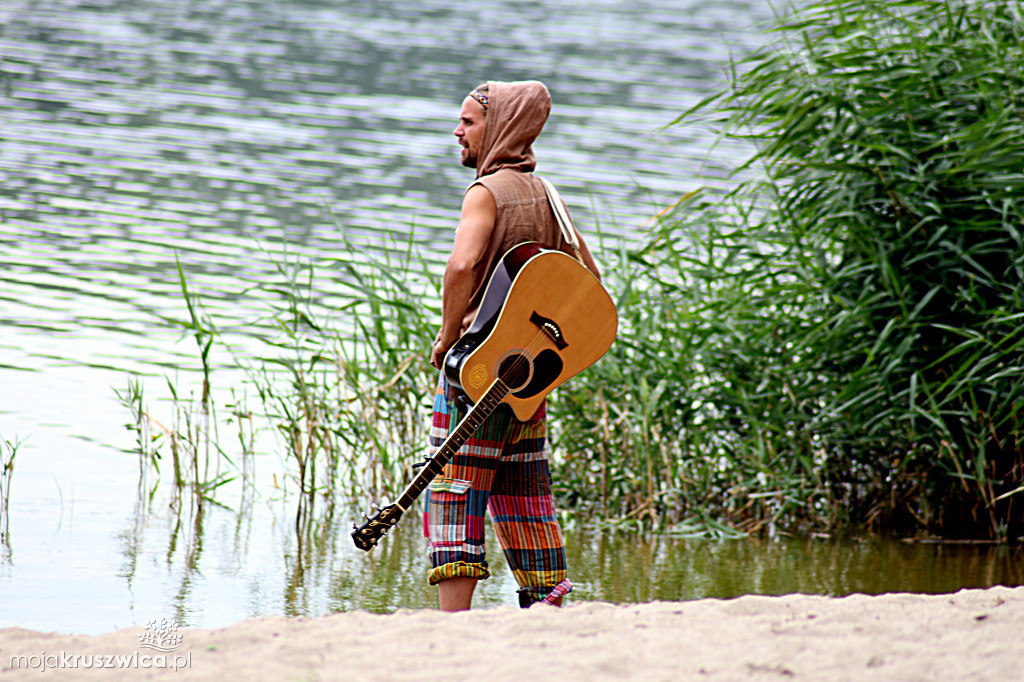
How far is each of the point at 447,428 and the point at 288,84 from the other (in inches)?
710

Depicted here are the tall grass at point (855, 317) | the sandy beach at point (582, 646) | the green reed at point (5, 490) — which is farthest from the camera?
the tall grass at point (855, 317)

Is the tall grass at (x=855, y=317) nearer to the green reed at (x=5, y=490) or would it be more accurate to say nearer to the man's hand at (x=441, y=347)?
the man's hand at (x=441, y=347)

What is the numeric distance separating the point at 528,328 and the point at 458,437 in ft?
1.35

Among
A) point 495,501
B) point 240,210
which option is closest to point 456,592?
point 495,501

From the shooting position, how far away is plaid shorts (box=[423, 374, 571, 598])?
3807 mm

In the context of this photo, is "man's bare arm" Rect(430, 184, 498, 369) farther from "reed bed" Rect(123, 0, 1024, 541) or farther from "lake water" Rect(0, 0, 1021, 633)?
"reed bed" Rect(123, 0, 1024, 541)

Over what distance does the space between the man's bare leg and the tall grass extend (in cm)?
238

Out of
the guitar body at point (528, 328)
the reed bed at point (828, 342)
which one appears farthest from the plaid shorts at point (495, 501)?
the reed bed at point (828, 342)

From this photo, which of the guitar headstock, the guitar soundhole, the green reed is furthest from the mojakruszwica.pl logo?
the green reed

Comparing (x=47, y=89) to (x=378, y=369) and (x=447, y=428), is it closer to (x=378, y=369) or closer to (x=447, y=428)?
(x=378, y=369)

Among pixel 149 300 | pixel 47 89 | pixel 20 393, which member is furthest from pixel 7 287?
pixel 47 89

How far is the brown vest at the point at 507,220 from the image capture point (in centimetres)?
381

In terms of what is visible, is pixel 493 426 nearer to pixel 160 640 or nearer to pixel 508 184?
pixel 508 184

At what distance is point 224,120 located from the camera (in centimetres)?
1764
